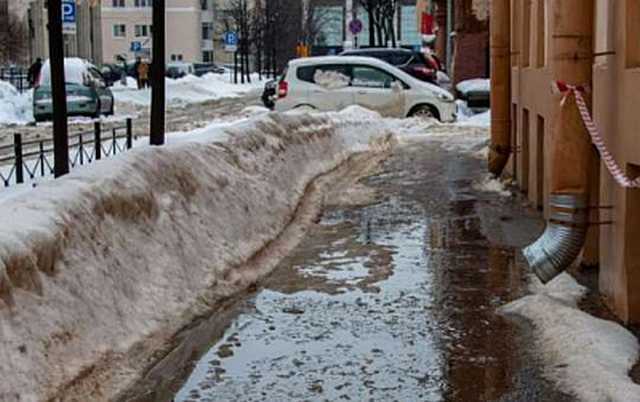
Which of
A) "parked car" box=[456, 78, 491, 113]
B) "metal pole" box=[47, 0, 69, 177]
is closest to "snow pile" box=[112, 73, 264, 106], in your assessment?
"parked car" box=[456, 78, 491, 113]

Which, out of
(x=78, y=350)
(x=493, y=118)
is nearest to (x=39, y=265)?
(x=78, y=350)

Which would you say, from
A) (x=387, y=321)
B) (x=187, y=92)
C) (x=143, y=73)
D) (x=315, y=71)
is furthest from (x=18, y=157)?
(x=143, y=73)

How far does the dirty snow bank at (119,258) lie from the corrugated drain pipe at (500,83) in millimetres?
4388

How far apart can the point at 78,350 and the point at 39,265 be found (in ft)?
1.58

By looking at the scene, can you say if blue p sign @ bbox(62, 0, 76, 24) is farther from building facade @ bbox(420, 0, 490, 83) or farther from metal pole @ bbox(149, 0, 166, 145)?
metal pole @ bbox(149, 0, 166, 145)

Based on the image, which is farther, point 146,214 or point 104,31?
point 104,31

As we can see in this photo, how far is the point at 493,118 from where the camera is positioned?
47.6 ft

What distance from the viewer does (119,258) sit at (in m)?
6.78

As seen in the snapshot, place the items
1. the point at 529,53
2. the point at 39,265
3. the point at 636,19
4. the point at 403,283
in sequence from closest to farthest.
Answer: the point at 39,265 → the point at 636,19 → the point at 403,283 → the point at 529,53

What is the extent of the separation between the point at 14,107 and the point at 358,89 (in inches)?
542

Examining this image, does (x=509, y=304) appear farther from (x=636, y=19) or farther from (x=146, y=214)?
(x=146, y=214)

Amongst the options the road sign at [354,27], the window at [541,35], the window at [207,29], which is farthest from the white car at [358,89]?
the window at [207,29]

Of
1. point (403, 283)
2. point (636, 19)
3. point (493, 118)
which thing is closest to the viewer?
point (636, 19)

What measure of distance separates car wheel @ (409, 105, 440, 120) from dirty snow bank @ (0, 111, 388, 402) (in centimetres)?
1384
